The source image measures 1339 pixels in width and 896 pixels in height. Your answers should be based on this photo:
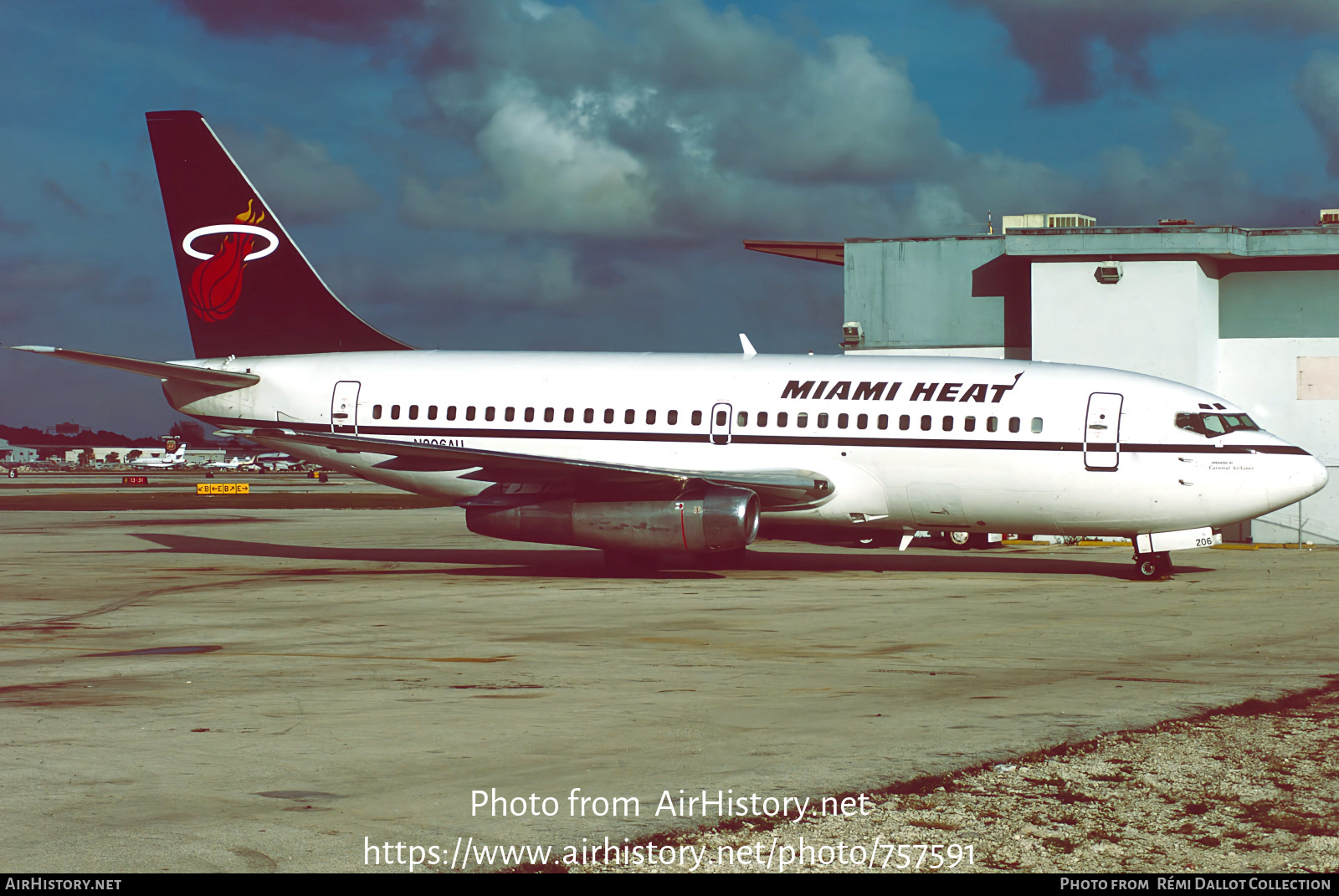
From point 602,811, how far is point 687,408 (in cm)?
1848

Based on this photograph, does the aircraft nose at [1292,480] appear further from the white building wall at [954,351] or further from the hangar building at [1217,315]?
the white building wall at [954,351]

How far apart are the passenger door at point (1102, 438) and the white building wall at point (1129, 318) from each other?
47.4ft

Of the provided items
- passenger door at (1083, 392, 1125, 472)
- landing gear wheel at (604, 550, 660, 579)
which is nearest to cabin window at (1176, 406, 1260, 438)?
passenger door at (1083, 392, 1125, 472)

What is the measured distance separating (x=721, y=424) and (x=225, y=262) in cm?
1235

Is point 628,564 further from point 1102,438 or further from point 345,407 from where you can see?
point 1102,438

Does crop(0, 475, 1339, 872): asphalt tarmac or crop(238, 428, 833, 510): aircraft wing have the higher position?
crop(238, 428, 833, 510): aircraft wing

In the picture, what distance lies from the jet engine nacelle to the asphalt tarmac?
0.81 meters

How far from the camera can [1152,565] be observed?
24.5m

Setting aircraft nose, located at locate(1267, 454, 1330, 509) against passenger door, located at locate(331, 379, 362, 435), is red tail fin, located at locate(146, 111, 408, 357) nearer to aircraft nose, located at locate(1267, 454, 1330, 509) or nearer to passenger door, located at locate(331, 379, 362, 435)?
passenger door, located at locate(331, 379, 362, 435)

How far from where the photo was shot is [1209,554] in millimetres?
32125

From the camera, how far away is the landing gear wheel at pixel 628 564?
2562 cm

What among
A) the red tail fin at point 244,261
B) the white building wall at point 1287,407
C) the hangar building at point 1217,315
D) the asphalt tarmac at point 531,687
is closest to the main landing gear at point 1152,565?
the asphalt tarmac at point 531,687

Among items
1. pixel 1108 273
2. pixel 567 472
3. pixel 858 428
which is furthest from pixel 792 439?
pixel 1108 273

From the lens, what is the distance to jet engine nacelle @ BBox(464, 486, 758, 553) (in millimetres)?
22797
